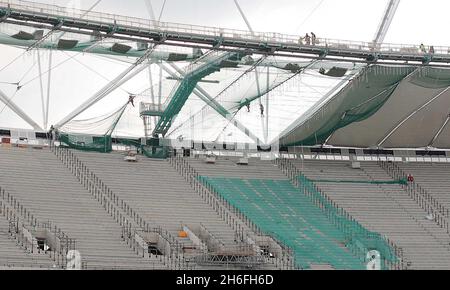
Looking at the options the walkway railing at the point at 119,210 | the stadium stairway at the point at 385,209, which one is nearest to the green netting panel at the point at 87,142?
the walkway railing at the point at 119,210

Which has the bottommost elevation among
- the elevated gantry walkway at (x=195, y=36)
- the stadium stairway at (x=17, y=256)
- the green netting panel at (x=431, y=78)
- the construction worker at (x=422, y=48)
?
the stadium stairway at (x=17, y=256)

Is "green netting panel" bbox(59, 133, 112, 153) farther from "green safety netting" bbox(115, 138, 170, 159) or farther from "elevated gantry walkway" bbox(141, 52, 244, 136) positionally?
"elevated gantry walkway" bbox(141, 52, 244, 136)

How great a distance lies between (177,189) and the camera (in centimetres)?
4334

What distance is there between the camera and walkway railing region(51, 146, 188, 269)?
36.3 m

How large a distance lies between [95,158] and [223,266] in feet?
34.2

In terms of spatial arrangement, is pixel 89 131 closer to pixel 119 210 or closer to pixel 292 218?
pixel 119 210

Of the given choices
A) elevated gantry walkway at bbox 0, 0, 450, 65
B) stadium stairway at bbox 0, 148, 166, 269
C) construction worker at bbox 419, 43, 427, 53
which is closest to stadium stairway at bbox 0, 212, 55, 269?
stadium stairway at bbox 0, 148, 166, 269

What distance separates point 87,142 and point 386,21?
14.5 meters

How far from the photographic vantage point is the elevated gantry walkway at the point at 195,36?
3950 centimetres

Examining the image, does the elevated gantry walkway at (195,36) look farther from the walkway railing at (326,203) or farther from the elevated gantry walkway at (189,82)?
the walkway railing at (326,203)

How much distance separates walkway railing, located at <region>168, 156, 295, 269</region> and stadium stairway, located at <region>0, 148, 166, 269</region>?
Answer: 4909mm

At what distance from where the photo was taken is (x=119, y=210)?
39656 mm

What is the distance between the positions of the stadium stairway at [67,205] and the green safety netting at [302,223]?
636 centimetres

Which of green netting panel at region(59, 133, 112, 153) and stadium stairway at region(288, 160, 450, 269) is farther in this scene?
green netting panel at region(59, 133, 112, 153)
